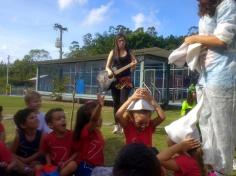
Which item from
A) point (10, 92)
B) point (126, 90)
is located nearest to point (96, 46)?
point (10, 92)

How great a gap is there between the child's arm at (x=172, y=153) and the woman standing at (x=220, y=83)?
0.44 meters

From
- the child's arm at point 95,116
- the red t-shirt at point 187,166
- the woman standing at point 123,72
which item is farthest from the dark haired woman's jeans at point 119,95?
the red t-shirt at point 187,166

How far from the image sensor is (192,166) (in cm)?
342

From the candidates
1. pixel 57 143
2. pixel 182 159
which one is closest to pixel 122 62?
pixel 57 143

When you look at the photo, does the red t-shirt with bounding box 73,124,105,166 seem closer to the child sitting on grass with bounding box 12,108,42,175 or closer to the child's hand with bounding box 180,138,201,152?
the child sitting on grass with bounding box 12,108,42,175

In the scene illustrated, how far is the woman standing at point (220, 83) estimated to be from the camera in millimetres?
3871

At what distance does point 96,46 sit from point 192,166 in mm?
59811

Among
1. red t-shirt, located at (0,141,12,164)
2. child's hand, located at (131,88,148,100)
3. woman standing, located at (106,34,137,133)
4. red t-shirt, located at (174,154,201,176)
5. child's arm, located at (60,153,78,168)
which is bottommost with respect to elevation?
child's arm, located at (60,153,78,168)

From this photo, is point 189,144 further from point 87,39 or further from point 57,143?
point 87,39

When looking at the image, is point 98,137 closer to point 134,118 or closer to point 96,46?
point 134,118

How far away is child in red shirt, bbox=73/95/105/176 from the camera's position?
15.7 feet

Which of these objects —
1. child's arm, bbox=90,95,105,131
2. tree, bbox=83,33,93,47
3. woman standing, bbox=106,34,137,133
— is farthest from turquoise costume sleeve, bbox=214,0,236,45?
tree, bbox=83,33,93,47

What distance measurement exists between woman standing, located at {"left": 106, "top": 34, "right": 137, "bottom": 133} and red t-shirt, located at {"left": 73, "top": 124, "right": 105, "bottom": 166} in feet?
8.84

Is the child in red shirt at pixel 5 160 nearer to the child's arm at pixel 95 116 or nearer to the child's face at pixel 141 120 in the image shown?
the child's arm at pixel 95 116
